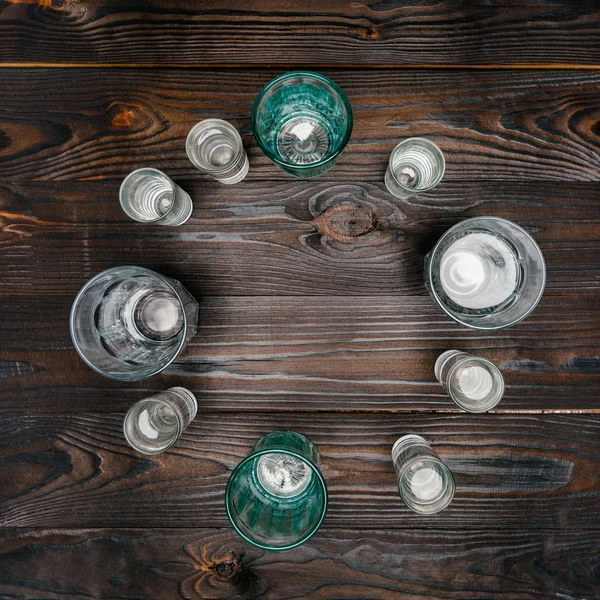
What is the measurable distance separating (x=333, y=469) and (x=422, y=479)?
0.61 ft

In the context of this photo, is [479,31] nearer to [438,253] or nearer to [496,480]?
[438,253]

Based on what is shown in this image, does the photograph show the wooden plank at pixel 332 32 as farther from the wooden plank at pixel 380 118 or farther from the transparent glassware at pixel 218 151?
the transparent glassware at pixel 218 151

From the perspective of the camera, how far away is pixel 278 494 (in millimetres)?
872

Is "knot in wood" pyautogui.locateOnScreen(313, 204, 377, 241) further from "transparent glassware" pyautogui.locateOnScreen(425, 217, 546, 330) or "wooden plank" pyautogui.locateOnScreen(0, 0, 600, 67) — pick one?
"wooden plank" pyautogui.locateOnScreen(0, 0, 600, 67)

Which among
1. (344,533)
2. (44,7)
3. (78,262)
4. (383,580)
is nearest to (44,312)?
(78,262)

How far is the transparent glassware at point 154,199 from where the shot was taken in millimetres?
853

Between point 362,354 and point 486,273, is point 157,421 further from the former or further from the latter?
point 486,273

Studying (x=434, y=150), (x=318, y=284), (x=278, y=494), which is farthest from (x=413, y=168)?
(x=278, y=494)

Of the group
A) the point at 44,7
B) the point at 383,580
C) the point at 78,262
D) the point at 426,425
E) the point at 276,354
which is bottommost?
the point at 383,580

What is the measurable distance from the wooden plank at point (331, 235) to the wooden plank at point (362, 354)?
0.13ft

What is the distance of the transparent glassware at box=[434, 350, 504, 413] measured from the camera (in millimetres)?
836

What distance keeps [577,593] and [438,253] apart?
817 mm

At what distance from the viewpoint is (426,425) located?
943mm

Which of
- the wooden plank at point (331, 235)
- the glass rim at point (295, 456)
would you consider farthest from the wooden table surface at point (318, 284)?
the glass rim at point (295, 456)
